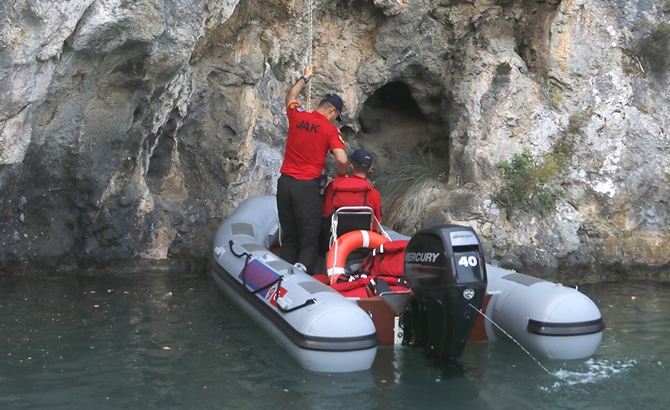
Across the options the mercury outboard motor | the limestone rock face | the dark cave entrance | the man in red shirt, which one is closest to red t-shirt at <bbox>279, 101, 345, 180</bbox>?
the man in red shirt

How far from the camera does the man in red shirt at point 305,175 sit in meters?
5.98

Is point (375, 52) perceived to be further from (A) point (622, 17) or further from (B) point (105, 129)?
(B) point (105, 129)

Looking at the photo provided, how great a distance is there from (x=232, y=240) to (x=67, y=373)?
2176 millimetres

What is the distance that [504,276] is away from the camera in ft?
17.2

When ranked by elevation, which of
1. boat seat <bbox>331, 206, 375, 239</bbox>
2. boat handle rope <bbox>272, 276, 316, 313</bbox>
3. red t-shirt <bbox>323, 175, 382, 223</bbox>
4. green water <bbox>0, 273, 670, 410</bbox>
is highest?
red t-shirt <bbox>323, 175, 382, 223</bbox>

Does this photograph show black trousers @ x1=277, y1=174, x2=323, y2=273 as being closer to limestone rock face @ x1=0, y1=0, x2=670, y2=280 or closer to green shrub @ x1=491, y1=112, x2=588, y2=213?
limestone rock face @ x1=0, y1=0, x2=670, y2=280

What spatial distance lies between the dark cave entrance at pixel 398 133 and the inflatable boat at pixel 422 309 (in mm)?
3711

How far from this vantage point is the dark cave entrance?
9055 mm

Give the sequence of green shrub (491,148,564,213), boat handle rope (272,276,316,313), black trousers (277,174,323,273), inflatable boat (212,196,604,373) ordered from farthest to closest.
A: green shrub (491,148,564,213)
black trousers (277,174,323,273)
boat handle rope (272,276,316,313)
inflatable boat (212,196,604,373)

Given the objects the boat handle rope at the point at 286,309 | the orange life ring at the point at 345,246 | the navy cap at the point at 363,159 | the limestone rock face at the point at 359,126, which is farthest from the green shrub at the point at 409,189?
the boat handle rope at the point at 286,309

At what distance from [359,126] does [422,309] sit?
15.9 ft

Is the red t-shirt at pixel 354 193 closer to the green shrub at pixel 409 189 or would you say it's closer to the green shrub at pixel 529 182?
the green shrub at pixel 409 189

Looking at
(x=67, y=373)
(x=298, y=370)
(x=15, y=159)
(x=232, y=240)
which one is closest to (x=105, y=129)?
(x=15, y=159)

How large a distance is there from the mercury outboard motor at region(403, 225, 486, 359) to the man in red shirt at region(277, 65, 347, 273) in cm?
156
